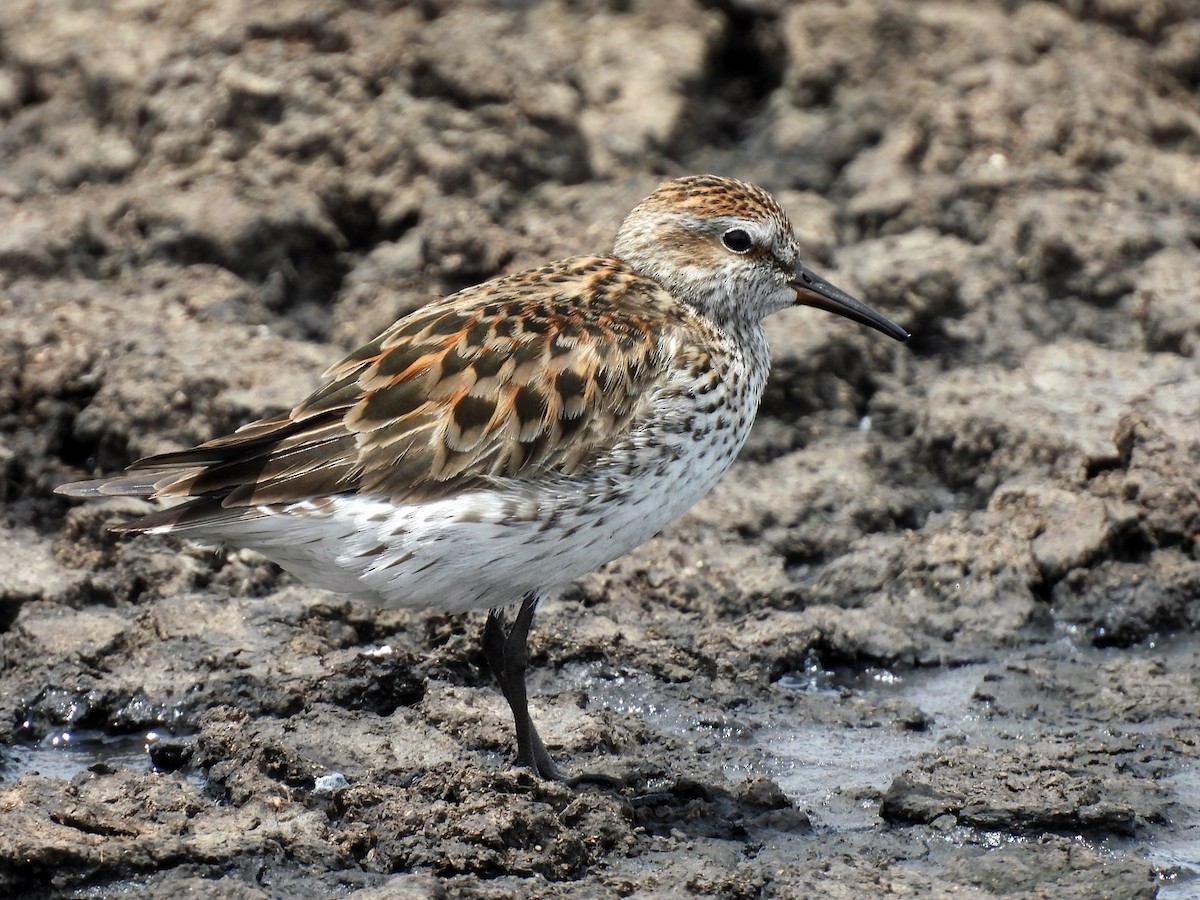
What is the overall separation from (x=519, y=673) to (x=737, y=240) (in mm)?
1779

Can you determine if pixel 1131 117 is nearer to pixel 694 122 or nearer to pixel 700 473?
pixel 694 122

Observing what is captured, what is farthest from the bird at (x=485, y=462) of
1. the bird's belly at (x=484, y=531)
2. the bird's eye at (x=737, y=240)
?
the bird's eye at (x=737, y=240)

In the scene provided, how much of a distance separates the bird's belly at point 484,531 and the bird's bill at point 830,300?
1.14 metres

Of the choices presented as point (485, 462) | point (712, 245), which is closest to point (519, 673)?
point (485, 462)

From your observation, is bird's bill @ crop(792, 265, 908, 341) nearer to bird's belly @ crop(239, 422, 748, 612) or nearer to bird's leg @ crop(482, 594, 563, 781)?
bird's belly @ crop(239, 422, 748, 612)

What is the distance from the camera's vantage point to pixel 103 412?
7.22 meters

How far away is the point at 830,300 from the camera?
20.8ft

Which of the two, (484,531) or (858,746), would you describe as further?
(858,746)

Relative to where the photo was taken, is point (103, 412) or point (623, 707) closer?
point (623, 707)

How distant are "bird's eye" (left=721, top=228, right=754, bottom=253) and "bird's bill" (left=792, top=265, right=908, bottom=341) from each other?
0.93 feet

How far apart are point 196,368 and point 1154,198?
5041mm

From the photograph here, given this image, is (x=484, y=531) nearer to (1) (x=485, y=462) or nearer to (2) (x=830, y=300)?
(1) (x=485, y=462)

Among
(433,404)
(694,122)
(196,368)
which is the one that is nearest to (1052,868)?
(433,404)

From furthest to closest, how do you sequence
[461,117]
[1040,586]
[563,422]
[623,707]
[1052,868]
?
[461,117] < [1040,586] < [623,707] < [563,422] < [1052,868]
